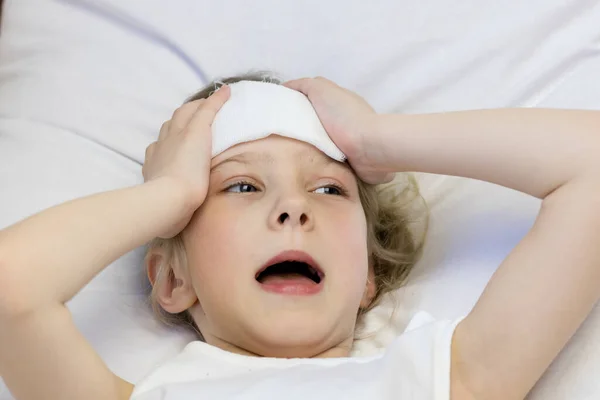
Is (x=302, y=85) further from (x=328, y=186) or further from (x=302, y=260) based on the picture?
(x=302, y=260)

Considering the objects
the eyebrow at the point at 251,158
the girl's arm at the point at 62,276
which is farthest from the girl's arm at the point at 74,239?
the eyebrow at the point at 251,158

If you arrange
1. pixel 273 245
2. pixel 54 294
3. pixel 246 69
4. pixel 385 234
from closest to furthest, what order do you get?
pixel 54 294, pixel 273 245, pixel 385 234, pixel 246 69

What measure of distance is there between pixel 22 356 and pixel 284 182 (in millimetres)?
401

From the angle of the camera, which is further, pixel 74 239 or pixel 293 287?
pixel 293 287

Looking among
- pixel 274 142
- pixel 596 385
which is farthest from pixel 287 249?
pixel 596 385

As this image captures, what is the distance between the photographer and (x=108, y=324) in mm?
1145

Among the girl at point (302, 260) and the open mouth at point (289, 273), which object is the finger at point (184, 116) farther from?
the open mouth at point (289, 273)

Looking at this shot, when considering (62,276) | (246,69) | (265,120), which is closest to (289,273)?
(265,120)

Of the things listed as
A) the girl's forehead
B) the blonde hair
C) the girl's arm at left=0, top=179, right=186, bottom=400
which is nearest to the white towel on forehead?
the girl's forehead

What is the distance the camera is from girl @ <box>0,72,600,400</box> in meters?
0.89

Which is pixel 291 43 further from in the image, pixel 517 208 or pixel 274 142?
pixel 517 208

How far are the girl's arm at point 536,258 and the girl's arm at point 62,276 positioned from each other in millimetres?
405

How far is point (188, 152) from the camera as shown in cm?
110

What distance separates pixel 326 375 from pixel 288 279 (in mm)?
150
